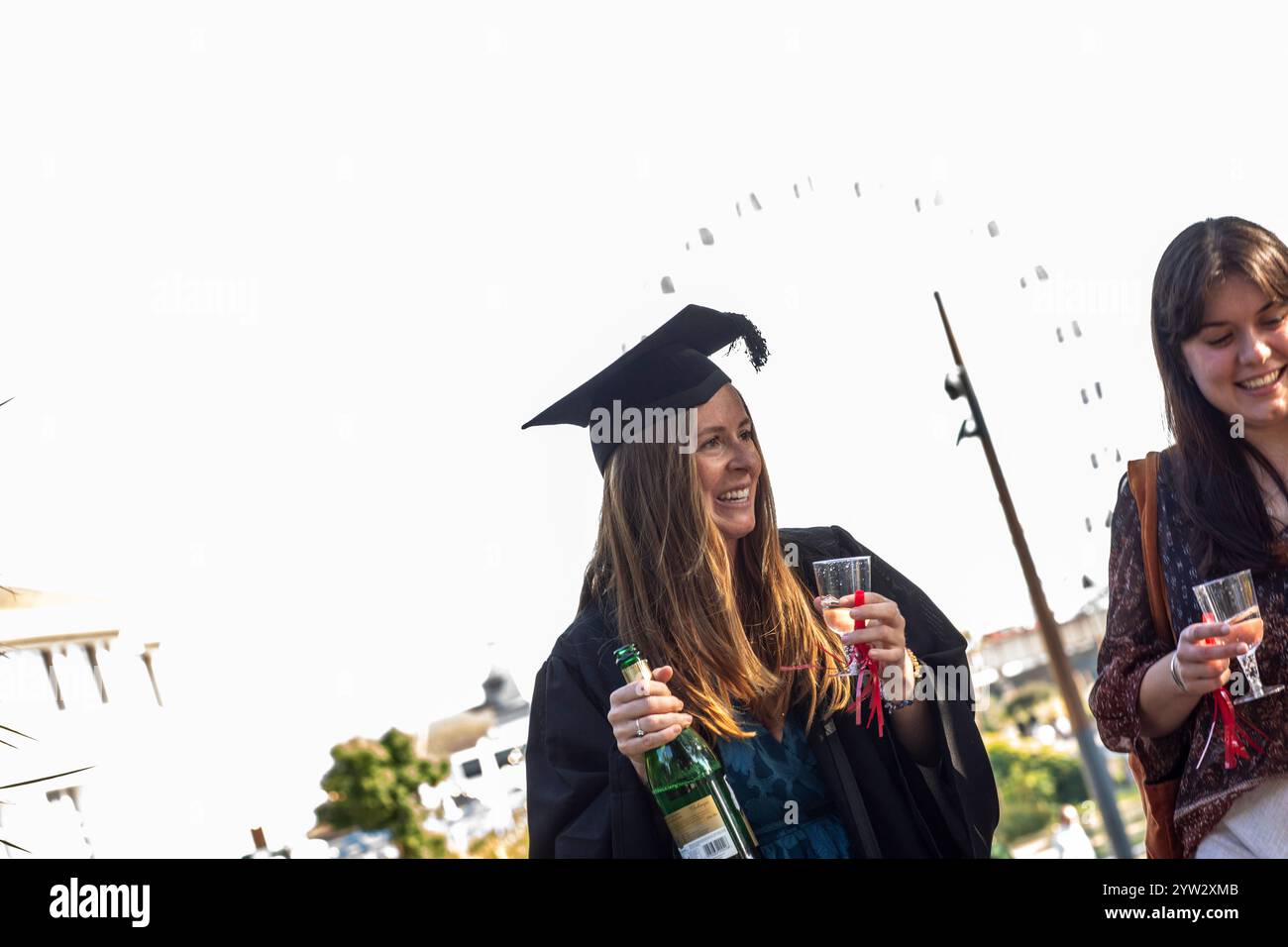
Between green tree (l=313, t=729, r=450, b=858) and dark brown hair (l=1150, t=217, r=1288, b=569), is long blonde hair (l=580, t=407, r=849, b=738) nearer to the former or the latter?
dark brown hair (l=1150, t=217, r=1288, b=569)

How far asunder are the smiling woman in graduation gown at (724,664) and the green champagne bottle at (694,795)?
0.18 ft

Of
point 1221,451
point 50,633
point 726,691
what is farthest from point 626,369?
point 50,633

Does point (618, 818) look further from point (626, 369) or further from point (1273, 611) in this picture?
point (1273, 611)

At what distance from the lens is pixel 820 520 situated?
2410mm

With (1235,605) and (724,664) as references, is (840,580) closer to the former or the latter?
(724,664)

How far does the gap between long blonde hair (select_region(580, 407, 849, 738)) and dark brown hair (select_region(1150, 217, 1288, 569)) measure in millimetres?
578

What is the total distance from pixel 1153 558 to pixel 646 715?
2.54ft

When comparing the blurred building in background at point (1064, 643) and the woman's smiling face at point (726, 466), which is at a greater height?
the woman's smiling face at point (726, 466)

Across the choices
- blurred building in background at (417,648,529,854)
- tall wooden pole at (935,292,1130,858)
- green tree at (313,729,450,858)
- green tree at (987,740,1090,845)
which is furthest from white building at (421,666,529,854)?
green tree at (987,740,1090,845)

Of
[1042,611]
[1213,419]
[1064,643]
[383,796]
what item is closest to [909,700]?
[1213,419]

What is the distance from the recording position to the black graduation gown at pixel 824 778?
1754 mm

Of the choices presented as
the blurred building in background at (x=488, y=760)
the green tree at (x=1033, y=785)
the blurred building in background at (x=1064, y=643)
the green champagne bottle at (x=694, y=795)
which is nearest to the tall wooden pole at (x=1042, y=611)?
the blurred building in background at (x=1064, y=643)

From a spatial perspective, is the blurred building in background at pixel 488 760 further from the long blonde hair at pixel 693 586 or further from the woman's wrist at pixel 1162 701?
the woman's wrist at pixel 1162 701
